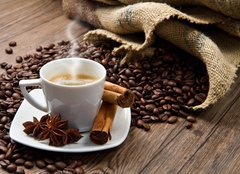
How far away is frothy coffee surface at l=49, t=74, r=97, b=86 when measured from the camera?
3.28 feet

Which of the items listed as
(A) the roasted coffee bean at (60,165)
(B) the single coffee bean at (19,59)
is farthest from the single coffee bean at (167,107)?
(B) the single coffee bean at (19,59)

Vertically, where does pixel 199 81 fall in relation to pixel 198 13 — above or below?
below

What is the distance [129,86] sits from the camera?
1.19m

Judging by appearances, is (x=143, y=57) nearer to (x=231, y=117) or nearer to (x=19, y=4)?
(x=231, y=117)

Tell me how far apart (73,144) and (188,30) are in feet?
1.70

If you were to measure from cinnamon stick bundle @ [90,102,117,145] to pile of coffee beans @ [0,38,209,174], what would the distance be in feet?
0.20

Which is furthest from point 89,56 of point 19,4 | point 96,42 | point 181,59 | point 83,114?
point 19,4

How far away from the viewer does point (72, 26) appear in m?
1.61

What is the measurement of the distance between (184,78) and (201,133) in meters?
0.21

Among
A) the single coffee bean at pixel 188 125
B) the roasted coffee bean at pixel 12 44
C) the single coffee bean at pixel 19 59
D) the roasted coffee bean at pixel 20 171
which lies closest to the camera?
the roasted coffee bean at pixel 20 171

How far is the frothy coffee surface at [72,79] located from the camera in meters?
1.00

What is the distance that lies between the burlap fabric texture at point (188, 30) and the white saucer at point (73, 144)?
0.23m

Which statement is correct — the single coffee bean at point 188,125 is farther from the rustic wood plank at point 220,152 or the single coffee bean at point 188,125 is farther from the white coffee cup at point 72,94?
the white coffee cup at point 72,94

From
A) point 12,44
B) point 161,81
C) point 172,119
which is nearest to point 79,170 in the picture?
point 172,119
